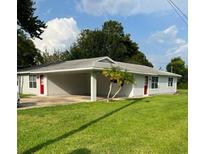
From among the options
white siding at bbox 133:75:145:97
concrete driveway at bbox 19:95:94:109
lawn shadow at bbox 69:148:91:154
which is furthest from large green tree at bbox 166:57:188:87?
lawn shadow at bbox 69:148:91:154

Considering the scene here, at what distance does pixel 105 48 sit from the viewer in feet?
157

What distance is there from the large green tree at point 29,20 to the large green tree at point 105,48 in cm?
1711

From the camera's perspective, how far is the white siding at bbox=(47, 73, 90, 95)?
24.1 metres

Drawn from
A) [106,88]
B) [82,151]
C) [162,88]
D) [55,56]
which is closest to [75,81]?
[106,88]

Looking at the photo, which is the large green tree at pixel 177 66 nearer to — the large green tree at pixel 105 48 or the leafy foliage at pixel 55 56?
the large green tree at pixel 105 48

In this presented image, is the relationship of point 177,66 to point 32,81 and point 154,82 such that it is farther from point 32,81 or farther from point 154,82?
point 32,81

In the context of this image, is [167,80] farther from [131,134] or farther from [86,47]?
[131,134]

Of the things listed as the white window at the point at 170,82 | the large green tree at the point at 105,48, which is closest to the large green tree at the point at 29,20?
the white window at the point at 170,82

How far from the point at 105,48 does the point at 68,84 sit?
22.9 metres

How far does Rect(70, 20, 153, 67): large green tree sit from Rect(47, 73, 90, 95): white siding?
1743 centimetres
